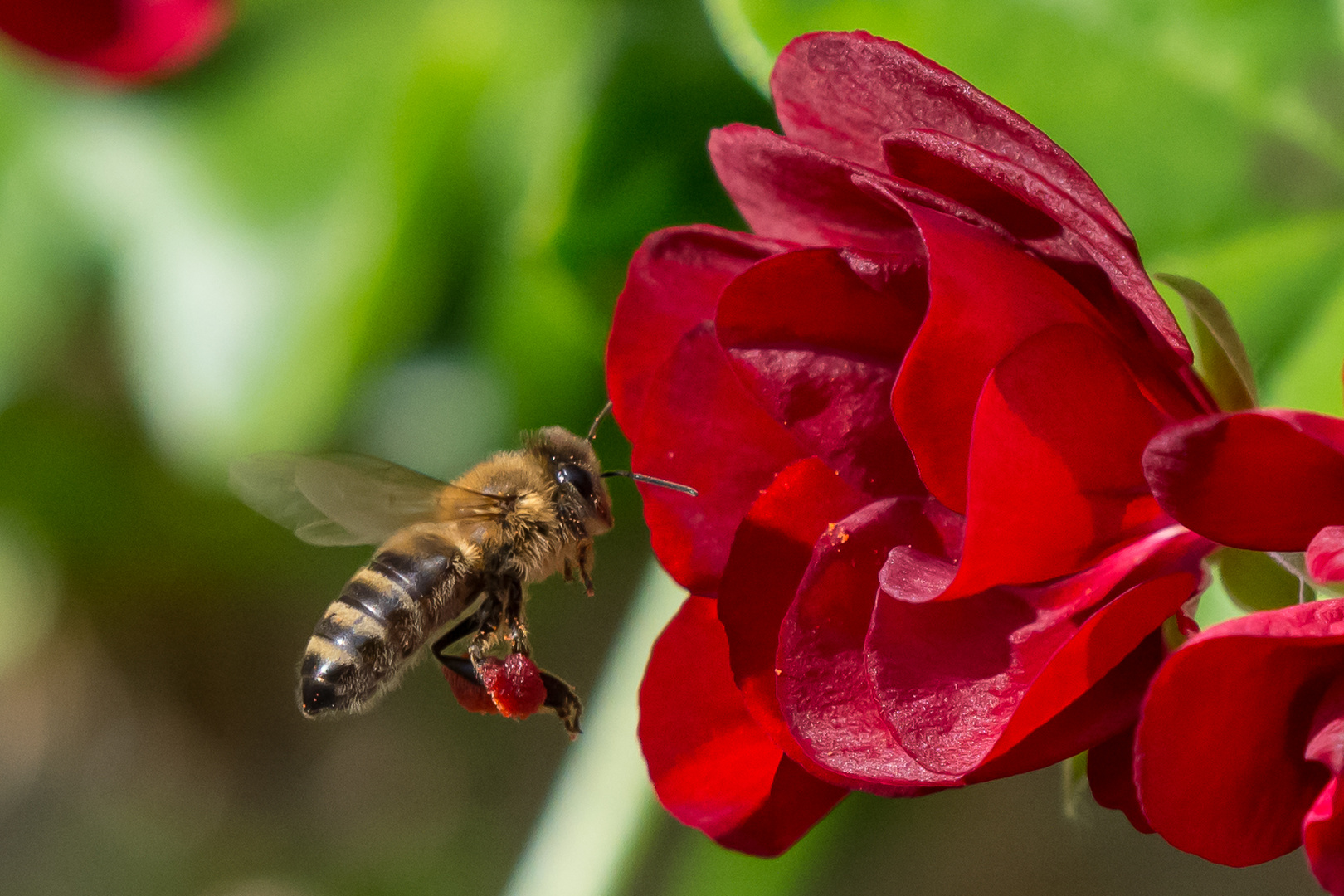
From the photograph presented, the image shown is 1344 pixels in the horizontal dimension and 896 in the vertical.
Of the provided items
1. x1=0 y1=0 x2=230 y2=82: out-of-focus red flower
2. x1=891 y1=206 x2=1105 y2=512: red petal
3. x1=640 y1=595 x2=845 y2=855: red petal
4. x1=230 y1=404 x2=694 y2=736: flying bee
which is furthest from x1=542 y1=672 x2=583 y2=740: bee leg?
x1=0 y1=0 x2=230 y2=82: out-of-focus red flower

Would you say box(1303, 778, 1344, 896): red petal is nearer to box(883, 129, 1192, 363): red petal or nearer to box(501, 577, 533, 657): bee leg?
box(883, 129, 1192, 363): red petal

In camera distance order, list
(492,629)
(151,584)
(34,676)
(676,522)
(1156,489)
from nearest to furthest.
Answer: (1156,489) < (676,522) < (492,629) < (151,584) < (34,676)

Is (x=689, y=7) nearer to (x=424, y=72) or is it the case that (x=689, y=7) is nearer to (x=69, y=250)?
(x=424, y=72)

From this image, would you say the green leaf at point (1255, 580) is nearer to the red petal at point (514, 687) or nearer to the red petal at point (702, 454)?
the red petal at point (702, 454)

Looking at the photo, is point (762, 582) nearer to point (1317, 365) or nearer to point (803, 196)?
point (803, 196)

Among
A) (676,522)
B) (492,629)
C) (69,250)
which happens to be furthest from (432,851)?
(676,522)

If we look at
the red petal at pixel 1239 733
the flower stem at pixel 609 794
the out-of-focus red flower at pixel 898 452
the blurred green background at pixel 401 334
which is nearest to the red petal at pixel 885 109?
the out-of-focus red flower at pixel 898 452
